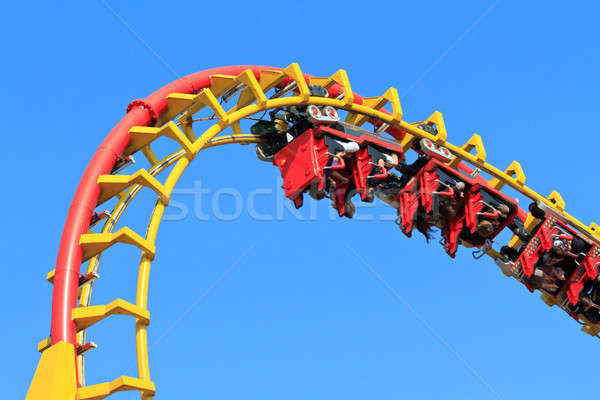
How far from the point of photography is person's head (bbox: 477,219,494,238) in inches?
720

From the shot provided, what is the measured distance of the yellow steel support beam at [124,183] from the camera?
13.3m

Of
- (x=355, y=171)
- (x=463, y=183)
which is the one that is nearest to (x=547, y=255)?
(x=463, y=183)

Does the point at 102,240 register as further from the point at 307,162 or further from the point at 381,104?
the point at 381,104

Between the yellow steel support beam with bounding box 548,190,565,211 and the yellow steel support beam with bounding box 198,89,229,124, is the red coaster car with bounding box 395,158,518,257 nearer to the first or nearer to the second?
the yellow steel support beam with bounding box 548,190,565,211

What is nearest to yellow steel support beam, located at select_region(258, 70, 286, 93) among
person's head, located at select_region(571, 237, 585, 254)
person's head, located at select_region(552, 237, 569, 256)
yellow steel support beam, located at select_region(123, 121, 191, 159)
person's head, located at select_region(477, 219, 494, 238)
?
yellow steel support beam, located at select_region(123, 121, 191, 159)

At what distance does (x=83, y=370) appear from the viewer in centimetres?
1223

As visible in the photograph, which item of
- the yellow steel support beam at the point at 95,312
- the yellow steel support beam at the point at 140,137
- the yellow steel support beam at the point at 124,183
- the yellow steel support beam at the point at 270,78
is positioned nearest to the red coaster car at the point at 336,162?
the yellow steel support beam at the point at 270,78

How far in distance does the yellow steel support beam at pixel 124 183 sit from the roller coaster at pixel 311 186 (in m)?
0.02

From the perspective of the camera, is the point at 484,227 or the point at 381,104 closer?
the point at 381,104

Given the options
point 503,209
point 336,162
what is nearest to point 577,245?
point 503,209

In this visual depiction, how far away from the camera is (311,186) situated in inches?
639

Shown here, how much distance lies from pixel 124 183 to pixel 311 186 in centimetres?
389

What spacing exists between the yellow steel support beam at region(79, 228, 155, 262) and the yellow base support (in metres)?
1.48

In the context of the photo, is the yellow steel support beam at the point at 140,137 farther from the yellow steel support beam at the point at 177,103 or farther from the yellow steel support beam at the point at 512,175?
the yellow steel support beam at the point at 512,175
